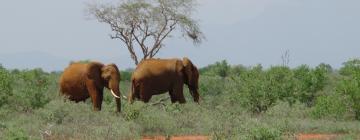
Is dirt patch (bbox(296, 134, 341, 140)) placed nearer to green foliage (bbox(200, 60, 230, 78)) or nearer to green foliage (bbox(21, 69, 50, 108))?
green foliage (bbox(21, 69, 50, 108))

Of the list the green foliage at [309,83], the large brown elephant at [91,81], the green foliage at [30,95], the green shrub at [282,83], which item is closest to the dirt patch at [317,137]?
the large brown elephant at [91,81]

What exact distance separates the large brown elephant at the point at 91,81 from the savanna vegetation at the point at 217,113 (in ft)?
1.64

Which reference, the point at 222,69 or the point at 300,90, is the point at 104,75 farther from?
the point at 222,69

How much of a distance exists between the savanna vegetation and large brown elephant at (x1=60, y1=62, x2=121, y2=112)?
1.64ft

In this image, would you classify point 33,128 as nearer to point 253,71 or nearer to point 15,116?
point 15,116

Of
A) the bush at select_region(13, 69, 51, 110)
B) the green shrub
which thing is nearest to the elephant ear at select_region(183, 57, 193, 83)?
the green shrub

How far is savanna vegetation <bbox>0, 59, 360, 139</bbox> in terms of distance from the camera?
1297cm

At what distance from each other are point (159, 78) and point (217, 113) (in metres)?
3.80

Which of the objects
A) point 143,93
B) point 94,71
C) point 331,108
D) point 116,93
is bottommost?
point 331,108

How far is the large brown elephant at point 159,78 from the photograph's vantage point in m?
20.8

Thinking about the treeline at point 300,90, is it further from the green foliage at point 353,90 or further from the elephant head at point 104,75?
the elephant head at point 104,75

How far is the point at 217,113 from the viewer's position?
17.4m

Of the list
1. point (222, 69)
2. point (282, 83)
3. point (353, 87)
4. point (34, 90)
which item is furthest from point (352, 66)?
point (222, 69)

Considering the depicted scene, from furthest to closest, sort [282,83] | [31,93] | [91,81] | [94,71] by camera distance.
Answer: [282,83], [31,93], [94,71], [91,81]
